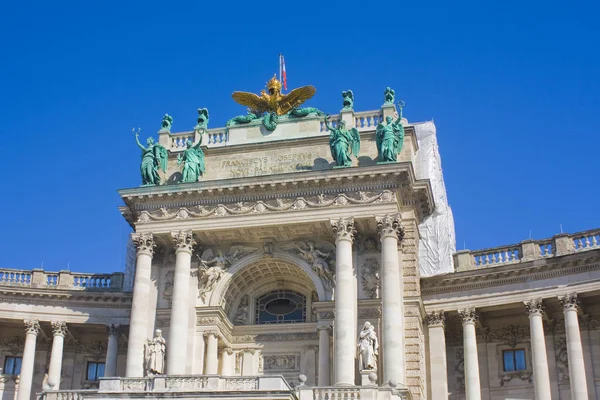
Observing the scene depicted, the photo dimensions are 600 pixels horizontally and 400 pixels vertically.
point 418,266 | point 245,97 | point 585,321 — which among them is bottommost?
point 585,321

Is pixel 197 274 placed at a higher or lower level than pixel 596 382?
higher

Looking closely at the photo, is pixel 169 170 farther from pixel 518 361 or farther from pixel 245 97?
pixel 518 361

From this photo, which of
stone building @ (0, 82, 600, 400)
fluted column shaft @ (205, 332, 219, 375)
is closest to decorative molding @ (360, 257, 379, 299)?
stone building @ (0, 82, 600, 400)

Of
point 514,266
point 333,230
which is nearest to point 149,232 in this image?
point 333,230

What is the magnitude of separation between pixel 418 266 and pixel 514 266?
4.17 meters

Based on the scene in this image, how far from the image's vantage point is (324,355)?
124ft

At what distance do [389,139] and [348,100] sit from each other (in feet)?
13.0

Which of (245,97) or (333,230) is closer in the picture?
(333,230)

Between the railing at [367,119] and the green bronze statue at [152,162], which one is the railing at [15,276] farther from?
the railing at [367,119]

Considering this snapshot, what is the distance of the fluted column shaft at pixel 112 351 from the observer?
139 ft

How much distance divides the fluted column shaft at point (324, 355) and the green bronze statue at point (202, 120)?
11354mm

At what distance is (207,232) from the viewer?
129ft

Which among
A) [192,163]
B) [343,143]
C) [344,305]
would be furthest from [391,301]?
[192,163]

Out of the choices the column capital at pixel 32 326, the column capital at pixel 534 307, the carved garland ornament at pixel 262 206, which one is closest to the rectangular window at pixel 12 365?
the column capital at pixel 32 326
